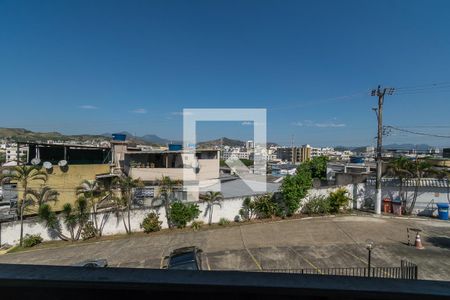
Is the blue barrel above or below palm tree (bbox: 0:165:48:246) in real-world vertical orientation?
below

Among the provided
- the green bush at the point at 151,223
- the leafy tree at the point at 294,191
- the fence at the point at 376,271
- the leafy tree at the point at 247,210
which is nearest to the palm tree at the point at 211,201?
the leafy tree at the point at 247,210

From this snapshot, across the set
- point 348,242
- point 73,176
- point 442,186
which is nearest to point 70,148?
point 73,176

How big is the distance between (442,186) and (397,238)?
6.47m

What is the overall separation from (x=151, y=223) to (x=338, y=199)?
36.0 feet

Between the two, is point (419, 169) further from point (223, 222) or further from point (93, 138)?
point (93, 138)

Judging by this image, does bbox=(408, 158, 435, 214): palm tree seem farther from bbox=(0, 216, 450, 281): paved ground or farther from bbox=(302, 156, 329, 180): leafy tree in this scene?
bbox=(302, 156, 329, 180): leafy tree

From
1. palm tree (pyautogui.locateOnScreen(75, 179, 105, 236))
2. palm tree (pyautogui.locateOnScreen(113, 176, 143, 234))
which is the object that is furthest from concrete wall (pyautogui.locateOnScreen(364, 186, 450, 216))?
palm tree (pyautogui.locateOnScreen(75, 179, 105, 236))

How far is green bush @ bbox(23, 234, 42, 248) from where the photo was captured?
548 inches

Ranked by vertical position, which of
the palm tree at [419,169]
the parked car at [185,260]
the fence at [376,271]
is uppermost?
the palm tree at [419,169]

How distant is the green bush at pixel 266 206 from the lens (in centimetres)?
1605

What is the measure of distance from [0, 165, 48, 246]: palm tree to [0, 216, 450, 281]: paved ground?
11.3 ft

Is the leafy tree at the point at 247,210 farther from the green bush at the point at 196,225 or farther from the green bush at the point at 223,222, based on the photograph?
the green bush at the point at 196,225

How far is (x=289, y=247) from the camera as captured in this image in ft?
37.3

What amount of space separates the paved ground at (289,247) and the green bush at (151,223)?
702 mm
